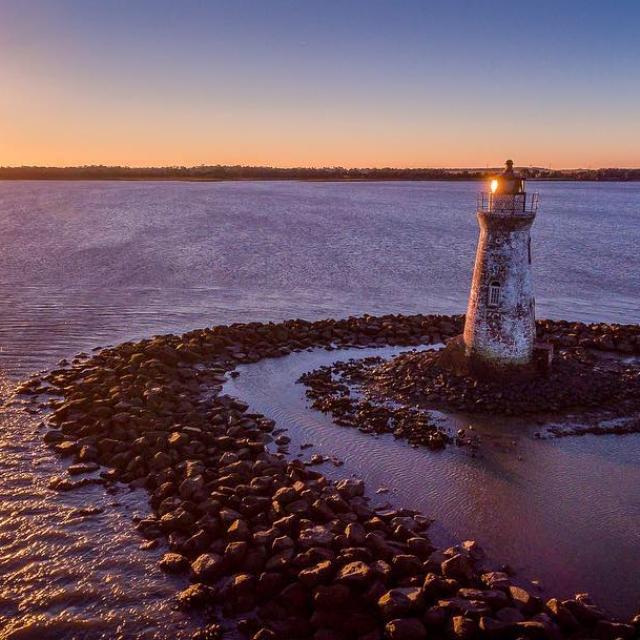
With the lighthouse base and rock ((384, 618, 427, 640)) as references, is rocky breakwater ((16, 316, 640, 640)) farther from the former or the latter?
the lighthouse base

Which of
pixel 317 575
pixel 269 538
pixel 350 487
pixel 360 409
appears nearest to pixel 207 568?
pixel 269 538

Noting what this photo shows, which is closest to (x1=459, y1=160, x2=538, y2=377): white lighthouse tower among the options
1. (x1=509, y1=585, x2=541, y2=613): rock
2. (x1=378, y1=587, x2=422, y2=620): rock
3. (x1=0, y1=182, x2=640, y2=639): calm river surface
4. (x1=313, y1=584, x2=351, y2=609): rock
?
(x1=0, y1=182, x2=640, y2=639): calm river surface

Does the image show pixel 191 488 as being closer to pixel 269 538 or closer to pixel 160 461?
pixel 160 461

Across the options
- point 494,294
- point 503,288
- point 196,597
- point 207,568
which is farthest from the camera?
point 494,294

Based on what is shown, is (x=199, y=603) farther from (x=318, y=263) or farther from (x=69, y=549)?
(x=318, y=263)

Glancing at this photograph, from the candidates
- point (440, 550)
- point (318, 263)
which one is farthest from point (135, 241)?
point (440, 550)
